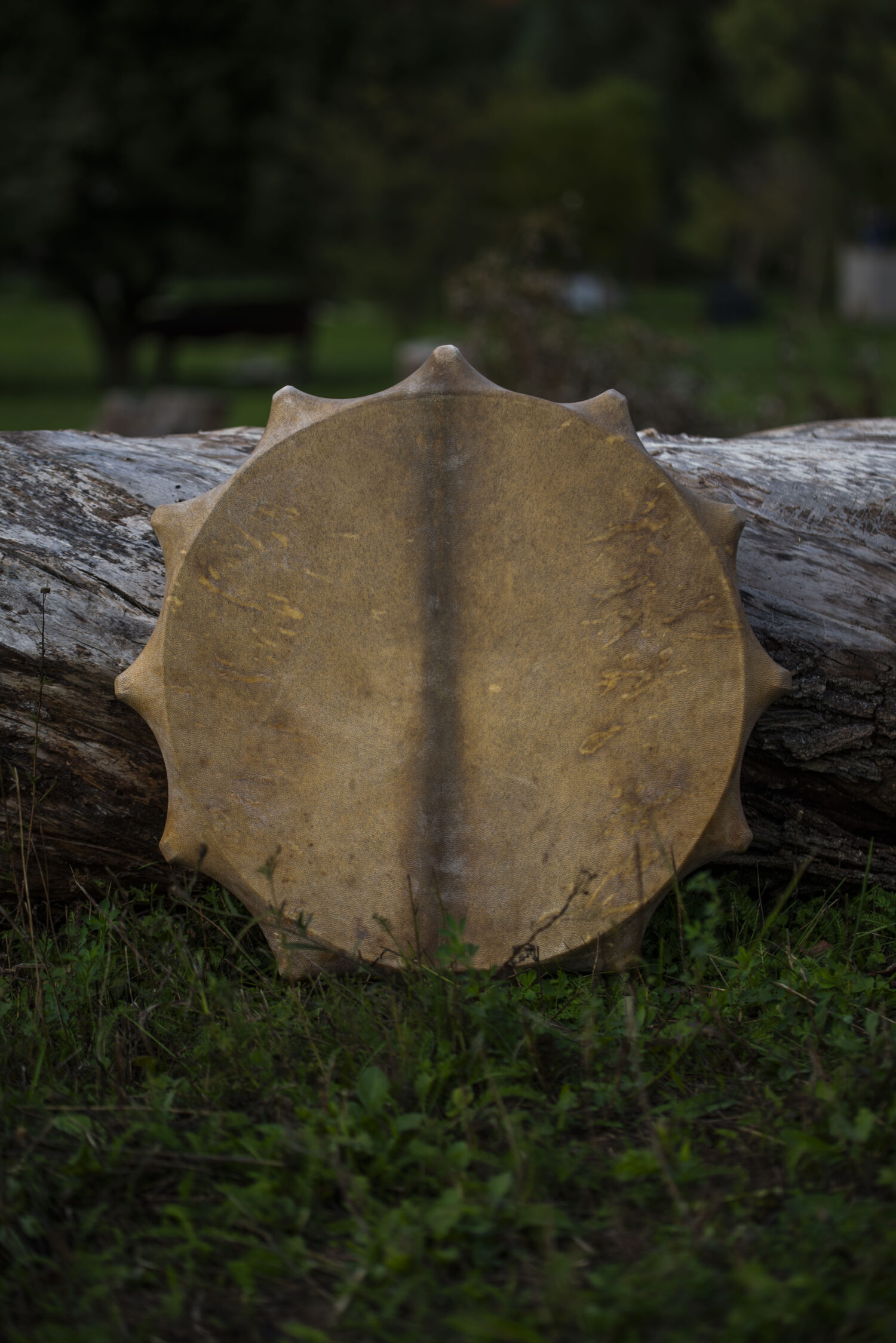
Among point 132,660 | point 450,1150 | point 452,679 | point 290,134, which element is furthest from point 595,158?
point 450,1150

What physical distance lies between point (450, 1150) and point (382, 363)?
66.3 feet

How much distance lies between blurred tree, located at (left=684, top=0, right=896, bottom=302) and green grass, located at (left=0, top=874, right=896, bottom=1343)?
10.9 m

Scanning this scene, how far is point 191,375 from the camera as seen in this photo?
19.3 meters

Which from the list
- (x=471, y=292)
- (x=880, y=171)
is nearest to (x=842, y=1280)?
(x=471, y=292)

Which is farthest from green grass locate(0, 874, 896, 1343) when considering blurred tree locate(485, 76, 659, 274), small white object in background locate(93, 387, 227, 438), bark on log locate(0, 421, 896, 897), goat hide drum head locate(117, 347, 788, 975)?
blurred tree locate(485, 76, 659, 274)

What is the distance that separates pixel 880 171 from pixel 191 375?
11.8 metres

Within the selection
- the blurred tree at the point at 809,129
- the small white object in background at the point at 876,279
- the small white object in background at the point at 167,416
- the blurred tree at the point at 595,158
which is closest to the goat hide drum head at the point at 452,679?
the small white object in background at the point at 167,416

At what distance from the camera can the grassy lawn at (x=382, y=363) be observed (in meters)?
7.01

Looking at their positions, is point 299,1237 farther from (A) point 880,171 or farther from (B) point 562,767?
(A) point 880,171

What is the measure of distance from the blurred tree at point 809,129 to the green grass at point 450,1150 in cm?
1091

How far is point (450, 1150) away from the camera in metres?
1.75

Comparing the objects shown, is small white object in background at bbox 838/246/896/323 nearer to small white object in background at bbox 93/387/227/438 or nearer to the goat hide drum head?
small white object in background at bbox 93/387/227/438

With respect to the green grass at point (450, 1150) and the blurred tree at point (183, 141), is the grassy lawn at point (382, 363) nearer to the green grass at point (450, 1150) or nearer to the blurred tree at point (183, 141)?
the blurred tree at point (183, 141)

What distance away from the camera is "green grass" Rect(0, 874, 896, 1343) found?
152 cm
